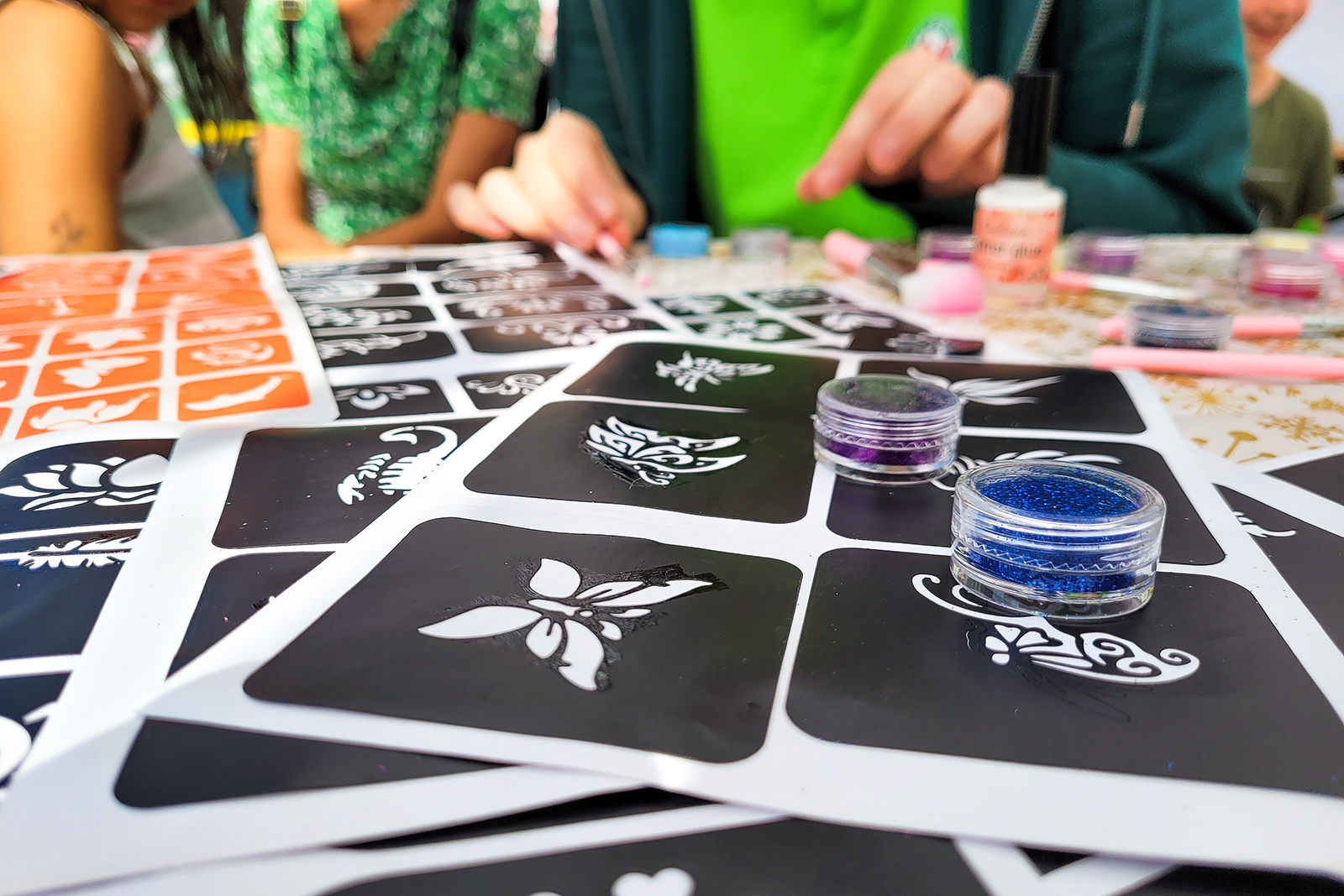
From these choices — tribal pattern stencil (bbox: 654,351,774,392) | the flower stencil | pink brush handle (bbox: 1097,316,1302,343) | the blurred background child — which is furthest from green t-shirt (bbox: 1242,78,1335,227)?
the flower stencil

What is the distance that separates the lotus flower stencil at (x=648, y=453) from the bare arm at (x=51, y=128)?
30.3 inches

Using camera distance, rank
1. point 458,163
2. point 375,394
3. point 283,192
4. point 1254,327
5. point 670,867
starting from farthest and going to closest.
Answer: point 283,192 → point 458,163 → point 1254,327 → point 375,394 → point 670,867

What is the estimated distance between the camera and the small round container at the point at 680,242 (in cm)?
79

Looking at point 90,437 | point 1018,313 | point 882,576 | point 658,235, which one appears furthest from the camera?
point 658,235

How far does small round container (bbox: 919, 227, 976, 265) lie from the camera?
2.36ft

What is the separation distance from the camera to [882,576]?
273 millimetres

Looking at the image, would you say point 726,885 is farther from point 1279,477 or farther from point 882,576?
point 1279,477

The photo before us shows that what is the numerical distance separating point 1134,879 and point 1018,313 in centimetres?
51

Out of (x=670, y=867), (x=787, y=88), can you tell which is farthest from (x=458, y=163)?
(x=670, y=867)

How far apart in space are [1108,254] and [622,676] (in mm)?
669

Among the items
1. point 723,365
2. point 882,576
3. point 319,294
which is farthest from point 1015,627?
point 319,294

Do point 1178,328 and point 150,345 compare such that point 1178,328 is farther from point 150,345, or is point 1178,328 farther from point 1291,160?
point 1291,160

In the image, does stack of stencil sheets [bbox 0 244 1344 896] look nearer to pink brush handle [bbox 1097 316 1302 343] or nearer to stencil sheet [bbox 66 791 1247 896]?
stencil sheet [bbox 66 791 1247 896]

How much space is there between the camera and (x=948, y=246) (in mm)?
725
